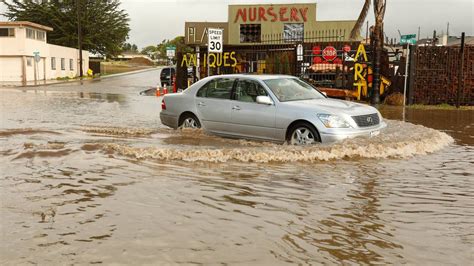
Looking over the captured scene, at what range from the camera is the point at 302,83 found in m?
10.8

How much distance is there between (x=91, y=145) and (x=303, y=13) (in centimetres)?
3502

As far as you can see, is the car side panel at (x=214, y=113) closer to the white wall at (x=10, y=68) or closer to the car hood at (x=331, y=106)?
the car hood at (x=331, y=106)

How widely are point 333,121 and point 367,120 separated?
2.60 feet

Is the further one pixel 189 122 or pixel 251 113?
pixel 189 122

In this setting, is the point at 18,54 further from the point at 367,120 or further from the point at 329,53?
the point at 367,120

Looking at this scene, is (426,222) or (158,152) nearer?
(426,222)

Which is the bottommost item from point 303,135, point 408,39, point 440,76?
point 303,135

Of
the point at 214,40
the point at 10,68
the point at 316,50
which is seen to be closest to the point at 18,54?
the point at 10,68

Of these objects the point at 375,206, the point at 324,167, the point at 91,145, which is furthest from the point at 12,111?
the point at 375,206

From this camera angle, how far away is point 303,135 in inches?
360

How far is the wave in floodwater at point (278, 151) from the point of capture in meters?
8.47

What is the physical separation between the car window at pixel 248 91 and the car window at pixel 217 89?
0.69ft

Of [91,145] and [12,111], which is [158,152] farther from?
[12,111]

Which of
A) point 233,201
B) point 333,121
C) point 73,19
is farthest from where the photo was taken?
point 73,19
